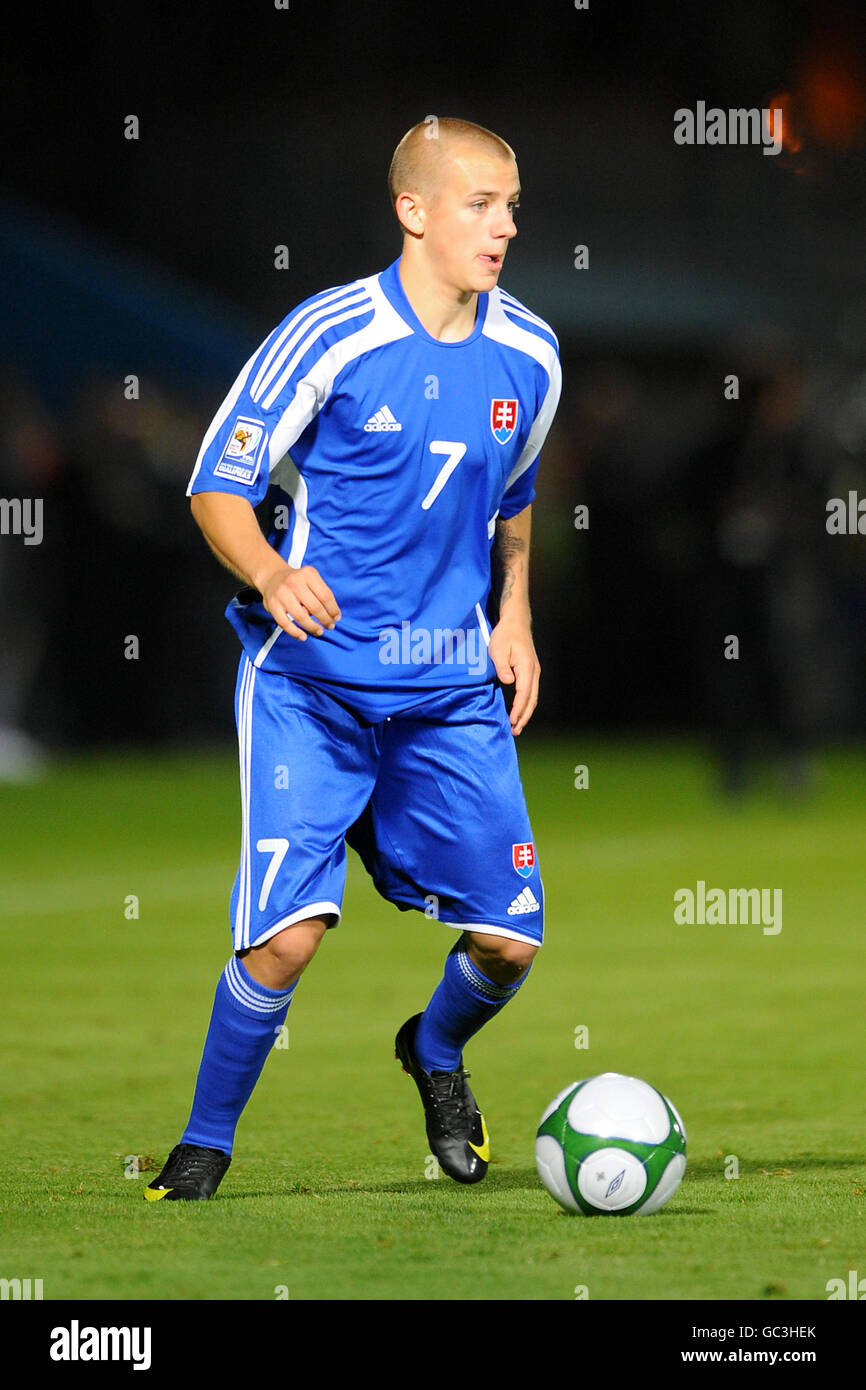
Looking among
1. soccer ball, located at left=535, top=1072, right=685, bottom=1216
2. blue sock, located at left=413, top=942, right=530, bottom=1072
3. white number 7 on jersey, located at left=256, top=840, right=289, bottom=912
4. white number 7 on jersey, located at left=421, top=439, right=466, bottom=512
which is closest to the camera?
soccer ball, located at left=535, top=1072, right=685, bottom=1216

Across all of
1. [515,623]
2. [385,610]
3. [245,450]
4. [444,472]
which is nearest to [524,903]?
[515,623]

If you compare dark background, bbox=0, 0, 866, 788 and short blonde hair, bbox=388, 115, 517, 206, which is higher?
dark background, bbox=0, 0, 866, 788

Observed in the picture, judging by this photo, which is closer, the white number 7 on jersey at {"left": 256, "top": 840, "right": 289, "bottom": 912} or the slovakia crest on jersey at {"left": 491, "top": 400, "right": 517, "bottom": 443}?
the white number 7 on jersey at {"left": 256, "top": 840, "right": 289, "bottom": 912}

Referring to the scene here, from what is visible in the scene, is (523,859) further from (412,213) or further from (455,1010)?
(412,213)

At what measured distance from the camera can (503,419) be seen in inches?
221

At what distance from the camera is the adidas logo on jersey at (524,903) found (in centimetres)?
564

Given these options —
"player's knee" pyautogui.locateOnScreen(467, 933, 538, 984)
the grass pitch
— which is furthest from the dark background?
"player's knee" pyautogui.locateOnScreen(467, 933, 538, 984)

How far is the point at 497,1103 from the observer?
276 inches

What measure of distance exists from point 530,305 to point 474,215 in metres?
17.2

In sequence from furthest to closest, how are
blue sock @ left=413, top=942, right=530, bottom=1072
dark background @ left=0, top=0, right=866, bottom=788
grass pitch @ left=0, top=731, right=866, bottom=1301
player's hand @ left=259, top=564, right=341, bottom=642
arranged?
dark background @ left=0, top=0, right=866, bottom=788
blue sock @ left=413, top=942, right=530, bottom=1072
player's hand @ left=259, top=564, right=341, bottom=642
grass pitch @ left=0, top=731, right=866, bottom=1301

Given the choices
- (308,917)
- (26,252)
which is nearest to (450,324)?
(308,917)

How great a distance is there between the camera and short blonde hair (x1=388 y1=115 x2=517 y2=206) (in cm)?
548

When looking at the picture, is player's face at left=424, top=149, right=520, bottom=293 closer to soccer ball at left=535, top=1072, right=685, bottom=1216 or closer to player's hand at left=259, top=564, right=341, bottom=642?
player's hand at left=259, top=564, right=341, bottom=642

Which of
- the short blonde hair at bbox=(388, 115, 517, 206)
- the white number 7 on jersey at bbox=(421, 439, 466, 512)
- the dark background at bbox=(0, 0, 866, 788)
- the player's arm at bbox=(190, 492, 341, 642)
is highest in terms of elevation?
the dark background at bbox=(0, 0, 866, 788)
